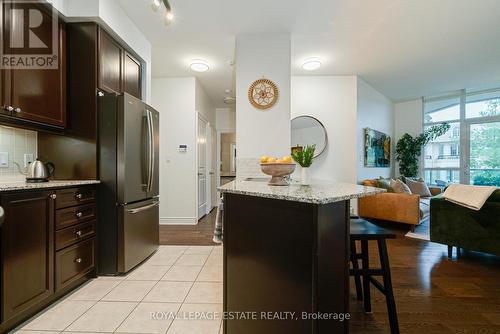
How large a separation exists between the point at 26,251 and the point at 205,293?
1299mm

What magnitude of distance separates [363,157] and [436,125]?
8.83 feet

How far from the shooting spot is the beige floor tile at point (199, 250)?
9.64ft

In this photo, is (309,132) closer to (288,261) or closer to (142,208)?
(142,208)

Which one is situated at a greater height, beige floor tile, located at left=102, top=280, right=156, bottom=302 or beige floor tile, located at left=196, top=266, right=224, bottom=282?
beige floor tile, located at left=102, top=280, right=156, bottom=302

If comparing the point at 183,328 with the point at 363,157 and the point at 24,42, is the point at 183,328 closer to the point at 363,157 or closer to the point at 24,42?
the point at 24,42

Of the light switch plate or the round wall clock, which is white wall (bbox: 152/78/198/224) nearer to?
the round wall clock

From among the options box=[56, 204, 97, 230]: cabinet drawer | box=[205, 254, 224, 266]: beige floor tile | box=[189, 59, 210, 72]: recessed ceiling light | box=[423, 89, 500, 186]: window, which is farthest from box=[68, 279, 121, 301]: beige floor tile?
box=[423, 89, 500, 186]: window

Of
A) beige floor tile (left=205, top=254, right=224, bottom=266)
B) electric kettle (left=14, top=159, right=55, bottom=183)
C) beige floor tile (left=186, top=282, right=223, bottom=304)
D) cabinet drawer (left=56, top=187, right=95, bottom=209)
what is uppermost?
electric kettle (left=14, top=159, right=55, bottom=183)

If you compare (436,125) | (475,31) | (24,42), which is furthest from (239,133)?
(436,125)

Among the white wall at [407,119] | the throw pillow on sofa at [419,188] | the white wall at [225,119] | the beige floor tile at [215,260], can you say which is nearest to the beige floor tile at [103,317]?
the beige floor tile at [215,260]

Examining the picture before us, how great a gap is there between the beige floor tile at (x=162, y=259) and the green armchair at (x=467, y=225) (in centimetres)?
313

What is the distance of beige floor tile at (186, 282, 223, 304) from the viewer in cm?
189

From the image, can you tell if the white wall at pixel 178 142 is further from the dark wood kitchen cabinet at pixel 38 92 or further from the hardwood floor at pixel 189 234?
the dark wood kitchen cabinet at pixel 38 92

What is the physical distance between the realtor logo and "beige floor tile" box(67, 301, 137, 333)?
6.23ft
